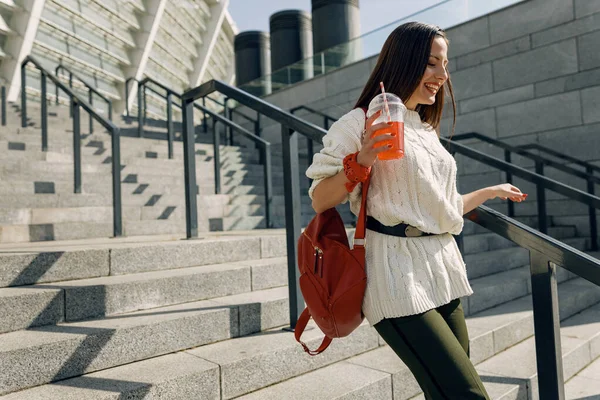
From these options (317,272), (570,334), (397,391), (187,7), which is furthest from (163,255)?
(187,7)

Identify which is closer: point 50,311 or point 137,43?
point 50,311

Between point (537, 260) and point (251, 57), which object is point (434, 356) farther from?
point (251, 57)

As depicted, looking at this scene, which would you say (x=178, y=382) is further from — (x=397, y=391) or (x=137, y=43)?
(x=137, y=43)

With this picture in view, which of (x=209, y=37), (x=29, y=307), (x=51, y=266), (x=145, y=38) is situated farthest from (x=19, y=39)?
(x=29, y=307)

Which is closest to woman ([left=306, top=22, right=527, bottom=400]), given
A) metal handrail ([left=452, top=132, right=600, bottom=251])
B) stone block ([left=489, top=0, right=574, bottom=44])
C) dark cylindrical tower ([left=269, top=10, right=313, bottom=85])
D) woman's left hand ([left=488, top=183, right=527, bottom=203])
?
woman's left hand ([left=488, top=183, right=527, bottom=203])

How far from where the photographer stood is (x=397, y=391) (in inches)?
97.1

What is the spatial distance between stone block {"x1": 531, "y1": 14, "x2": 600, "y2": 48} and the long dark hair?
20.6 feet

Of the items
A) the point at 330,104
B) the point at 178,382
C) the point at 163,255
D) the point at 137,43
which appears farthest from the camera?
the point at 137,43

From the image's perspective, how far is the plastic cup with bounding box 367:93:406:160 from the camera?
4.34ft

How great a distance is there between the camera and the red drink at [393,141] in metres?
1.32

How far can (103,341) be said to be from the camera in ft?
7.04

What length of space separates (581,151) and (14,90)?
74.4 ft

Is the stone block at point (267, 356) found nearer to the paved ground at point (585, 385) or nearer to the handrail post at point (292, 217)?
the handrail post at point (292, 217)

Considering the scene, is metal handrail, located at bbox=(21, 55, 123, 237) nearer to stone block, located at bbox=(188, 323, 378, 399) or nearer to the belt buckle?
stone block, located at bbox=(188, 323, 378, 399)
